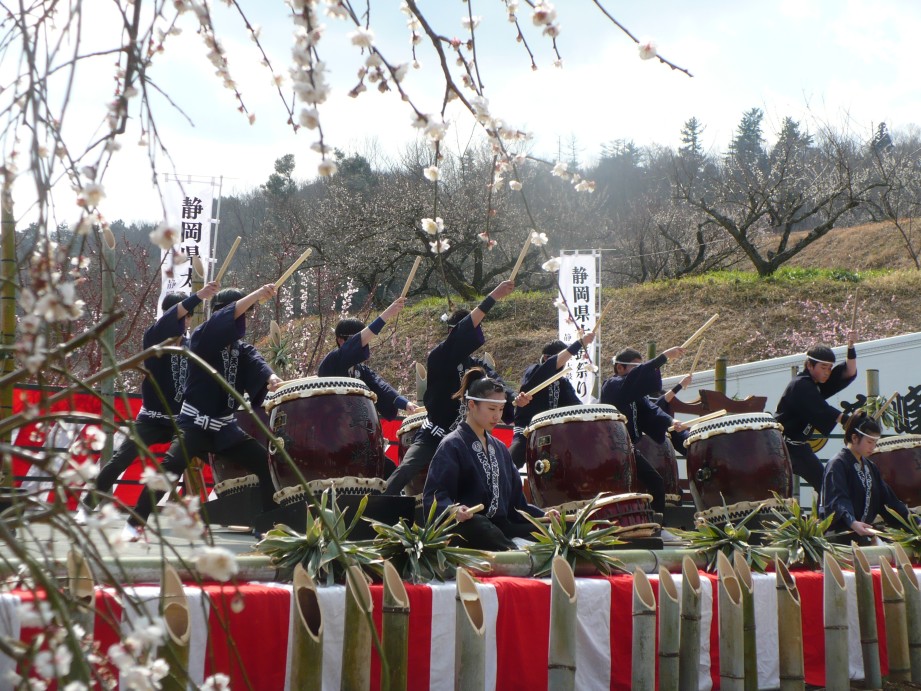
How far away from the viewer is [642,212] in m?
25.0

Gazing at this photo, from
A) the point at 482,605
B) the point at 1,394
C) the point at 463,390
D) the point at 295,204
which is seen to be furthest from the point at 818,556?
the point at 295,204

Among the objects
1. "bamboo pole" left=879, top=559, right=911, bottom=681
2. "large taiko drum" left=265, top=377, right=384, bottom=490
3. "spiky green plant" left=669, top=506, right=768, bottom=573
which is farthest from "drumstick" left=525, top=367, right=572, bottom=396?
"bamboo pole" left=879, top=559, right=911, bottom=681

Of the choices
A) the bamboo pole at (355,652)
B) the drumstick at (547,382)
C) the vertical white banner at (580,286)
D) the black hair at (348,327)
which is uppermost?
the vertical white banner at (580,286)

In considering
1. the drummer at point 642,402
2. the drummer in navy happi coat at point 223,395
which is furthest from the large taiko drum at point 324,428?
the drummer at point 642,402

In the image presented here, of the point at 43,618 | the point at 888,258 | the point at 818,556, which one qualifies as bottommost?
the point at 818,556

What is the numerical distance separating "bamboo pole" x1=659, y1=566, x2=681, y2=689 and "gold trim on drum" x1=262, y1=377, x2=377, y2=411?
1.70 metres

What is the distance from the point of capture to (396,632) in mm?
3131

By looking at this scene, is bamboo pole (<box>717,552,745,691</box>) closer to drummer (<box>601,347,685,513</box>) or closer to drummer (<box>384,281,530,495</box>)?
drummer (<box>384,281,530,495</box>)

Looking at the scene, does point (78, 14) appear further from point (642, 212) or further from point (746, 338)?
point (642, 212)

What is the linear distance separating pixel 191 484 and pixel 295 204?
19557mm

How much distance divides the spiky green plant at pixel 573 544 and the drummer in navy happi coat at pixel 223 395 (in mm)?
1501

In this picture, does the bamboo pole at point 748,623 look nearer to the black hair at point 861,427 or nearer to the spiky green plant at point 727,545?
the spiky green plant at point 727,545

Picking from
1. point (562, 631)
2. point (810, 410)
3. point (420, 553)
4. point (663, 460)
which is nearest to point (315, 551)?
point (420, 553)

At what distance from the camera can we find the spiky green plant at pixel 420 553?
140 inches
